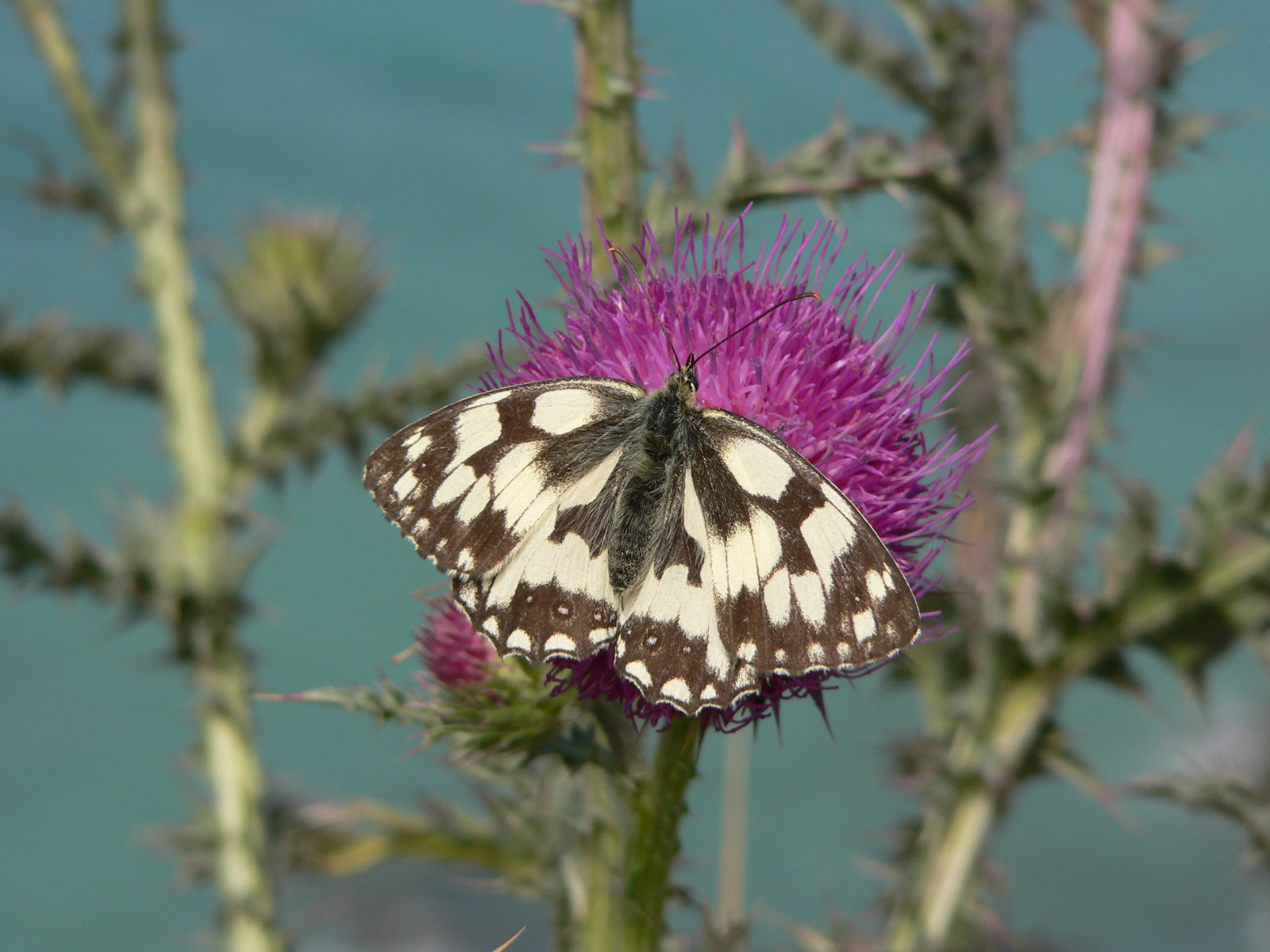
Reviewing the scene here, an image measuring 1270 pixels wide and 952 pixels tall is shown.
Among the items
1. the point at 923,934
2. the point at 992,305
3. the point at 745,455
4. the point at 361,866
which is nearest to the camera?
the point at 745,455

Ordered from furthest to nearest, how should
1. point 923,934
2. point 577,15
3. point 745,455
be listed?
1. point 923,934
2. point 577,15
3. point 745,455

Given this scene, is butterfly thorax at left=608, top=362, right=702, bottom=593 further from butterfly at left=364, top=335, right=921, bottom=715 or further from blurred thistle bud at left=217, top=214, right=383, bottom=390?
blurred thistle bud at left=217, top=214, right=383, bottom=390

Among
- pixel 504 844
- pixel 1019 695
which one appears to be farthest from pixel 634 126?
pixel 1019 695

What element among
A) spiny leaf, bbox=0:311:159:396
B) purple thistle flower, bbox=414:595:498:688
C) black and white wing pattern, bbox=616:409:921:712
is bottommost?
black and white wing pattern, bbox=616:409:921:712

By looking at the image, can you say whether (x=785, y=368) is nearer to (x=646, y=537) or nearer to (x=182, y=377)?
(x=646, y=537)

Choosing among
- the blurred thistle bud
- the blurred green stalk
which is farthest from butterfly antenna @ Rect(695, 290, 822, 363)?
the blurred thistle bud

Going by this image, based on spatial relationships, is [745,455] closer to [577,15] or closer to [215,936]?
[577,15]

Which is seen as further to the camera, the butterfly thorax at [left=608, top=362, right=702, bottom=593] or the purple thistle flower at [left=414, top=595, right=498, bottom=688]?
the purple thistle flower at [left=414, top=595, right=498, bottom=688]
